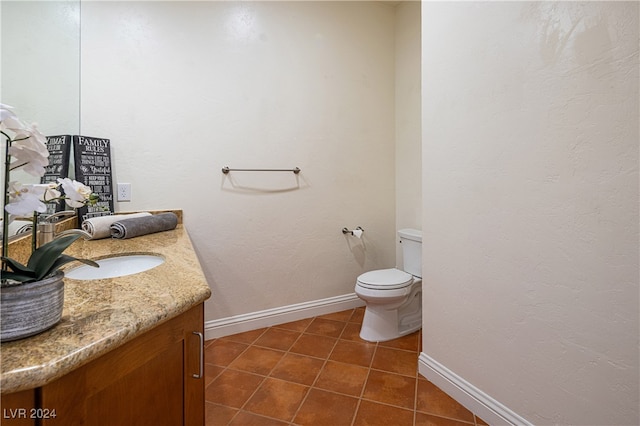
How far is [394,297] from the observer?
82.1 inches

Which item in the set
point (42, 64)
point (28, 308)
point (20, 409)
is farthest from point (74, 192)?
point (42, 64)

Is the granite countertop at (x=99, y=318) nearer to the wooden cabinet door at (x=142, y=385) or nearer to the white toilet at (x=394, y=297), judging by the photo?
the wooden cabinet door at (x=142, y=385)

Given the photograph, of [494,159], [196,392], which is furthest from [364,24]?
[196,392]

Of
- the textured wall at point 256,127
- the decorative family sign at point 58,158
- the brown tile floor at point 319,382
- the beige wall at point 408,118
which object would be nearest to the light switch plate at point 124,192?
the textured wall at point 256,127

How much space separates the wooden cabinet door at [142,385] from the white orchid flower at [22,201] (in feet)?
0.95

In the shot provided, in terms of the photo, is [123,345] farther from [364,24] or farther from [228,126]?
[364,24]

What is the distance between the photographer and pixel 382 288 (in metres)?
2.07

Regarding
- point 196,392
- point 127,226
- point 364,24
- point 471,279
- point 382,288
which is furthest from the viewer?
point 364,24

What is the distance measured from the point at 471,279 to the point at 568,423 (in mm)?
579

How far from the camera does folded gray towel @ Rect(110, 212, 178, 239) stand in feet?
5.22

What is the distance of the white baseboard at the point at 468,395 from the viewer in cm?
134

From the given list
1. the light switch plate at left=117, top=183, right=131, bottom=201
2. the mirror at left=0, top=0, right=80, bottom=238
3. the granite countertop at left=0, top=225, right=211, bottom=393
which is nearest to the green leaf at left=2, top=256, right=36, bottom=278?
the granite countertop at left=0, top=225, right=211, bottom=393

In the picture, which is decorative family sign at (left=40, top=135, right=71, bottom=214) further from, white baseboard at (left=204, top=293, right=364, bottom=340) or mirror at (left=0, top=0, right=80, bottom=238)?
white baseboard at (left=204, top=293, right=364, bottom=340)

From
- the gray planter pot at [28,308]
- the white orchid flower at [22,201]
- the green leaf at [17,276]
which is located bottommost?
the gray planter pot at [28,308]
